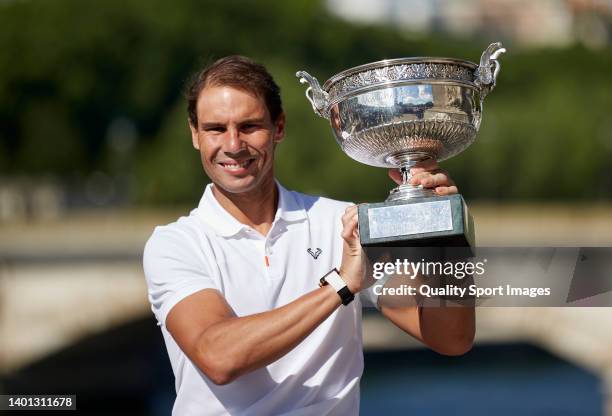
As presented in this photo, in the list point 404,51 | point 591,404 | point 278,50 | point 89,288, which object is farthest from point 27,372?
point 404,51

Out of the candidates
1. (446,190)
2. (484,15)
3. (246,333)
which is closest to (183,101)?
(446,190)

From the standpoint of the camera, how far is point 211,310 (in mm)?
1698

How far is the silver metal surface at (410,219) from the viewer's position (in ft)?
5.44

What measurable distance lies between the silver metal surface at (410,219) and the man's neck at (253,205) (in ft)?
0.94

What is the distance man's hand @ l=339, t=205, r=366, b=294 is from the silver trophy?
0.02m

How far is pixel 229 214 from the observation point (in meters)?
1.88

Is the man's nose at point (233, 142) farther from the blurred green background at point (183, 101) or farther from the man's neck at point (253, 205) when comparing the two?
the blurred green background at point (183, 101)

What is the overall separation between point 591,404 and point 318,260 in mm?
13645

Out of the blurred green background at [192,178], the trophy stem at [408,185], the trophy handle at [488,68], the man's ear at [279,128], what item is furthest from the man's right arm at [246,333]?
the blurred green background at [192,178]

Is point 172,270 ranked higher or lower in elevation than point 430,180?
Answer: lower

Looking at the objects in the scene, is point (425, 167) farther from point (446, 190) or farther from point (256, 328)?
point (256, 328)

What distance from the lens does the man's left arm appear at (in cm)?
179

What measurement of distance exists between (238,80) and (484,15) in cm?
3695

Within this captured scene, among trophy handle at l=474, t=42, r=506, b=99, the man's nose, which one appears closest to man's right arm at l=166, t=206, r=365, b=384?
the man's nose
